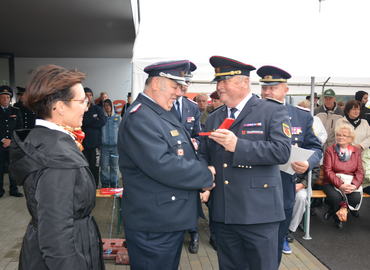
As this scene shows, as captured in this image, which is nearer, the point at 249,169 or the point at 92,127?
the point at 249,169

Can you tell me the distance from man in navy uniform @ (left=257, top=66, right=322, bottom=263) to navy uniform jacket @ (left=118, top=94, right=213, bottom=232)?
4.31 feet

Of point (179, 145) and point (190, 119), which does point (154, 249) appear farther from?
point (190, 119)

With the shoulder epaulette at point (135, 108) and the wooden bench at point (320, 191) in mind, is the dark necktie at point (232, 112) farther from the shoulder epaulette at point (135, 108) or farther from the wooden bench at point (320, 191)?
the wooden bench at point (320, 191)

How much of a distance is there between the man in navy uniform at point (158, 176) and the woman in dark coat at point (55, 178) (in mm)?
354

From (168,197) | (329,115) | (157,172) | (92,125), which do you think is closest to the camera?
(157,172)

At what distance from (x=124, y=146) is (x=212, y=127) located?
817 millimetres

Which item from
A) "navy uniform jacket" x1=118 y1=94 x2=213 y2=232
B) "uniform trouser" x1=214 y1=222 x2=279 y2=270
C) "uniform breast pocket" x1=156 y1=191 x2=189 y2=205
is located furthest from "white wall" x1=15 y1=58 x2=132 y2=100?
"uniform breast pocket" x1=156 y1=191 x2=189 y2=205

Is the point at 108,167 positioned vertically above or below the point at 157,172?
below

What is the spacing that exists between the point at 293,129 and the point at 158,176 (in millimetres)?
2022

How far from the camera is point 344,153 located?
17.1ft

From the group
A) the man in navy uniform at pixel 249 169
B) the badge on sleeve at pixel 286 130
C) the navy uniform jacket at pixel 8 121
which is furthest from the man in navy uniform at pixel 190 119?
the navy uniform jacket at pixel 8 121

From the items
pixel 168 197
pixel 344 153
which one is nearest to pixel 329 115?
pixel 344 153

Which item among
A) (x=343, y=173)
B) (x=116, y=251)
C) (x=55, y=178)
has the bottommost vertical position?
(x=116, y=251)

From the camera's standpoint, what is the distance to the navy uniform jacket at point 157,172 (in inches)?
75.1
